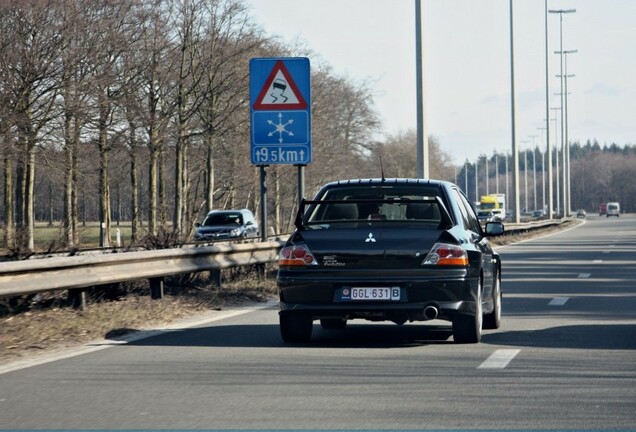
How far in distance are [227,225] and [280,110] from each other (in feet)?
87.7

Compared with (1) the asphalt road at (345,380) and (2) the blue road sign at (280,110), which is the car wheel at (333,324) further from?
(2) the blue road sign at (280,110)

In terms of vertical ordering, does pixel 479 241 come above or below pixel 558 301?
above

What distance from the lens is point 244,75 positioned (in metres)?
54.8

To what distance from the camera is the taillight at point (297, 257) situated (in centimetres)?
1209

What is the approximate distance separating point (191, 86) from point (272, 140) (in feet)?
105

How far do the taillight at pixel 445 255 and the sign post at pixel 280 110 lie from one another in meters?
10.0

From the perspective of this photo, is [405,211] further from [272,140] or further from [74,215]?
[74,215]

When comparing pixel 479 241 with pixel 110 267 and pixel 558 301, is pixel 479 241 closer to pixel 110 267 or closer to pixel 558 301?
pixel 110 267

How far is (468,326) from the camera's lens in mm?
12273

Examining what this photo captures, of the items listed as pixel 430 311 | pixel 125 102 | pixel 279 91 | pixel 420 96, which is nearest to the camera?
pixel 430 311

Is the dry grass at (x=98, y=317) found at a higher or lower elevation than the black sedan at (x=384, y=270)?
lower

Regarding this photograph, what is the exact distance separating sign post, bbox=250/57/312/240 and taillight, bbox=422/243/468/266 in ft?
32.9

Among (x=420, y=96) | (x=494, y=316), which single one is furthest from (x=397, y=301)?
(x=420, y=96)

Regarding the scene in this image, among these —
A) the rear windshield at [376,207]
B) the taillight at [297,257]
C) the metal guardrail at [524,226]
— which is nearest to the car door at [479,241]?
the rear windshield at [376,207]
